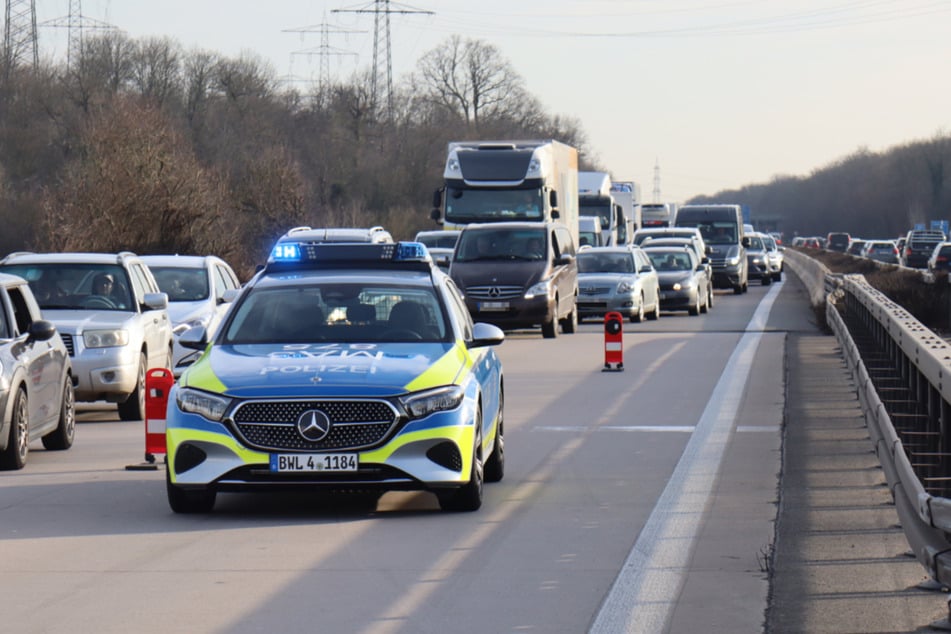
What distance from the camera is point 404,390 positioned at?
31.1 ft

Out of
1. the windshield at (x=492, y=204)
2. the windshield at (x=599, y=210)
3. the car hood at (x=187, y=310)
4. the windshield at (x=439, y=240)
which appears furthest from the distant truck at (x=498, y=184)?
the windshield at (x=599, y=210)

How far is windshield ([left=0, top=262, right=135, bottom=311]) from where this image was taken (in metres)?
16.9

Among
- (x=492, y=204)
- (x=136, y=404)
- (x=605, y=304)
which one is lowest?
(x=136, y=404)

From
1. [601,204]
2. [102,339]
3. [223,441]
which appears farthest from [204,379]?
[601,204]

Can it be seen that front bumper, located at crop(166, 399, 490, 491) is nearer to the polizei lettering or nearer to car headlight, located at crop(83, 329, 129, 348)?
the polizei lettering

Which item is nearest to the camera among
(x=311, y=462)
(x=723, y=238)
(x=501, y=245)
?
(x=311, y=462)

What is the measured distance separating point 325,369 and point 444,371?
2.28 ft

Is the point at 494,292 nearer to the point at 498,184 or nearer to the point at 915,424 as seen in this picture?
the point at 498,184

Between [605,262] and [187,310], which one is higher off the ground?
[605,262]

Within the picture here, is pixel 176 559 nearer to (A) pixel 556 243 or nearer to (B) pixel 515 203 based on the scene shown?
(A) pixel 556 243

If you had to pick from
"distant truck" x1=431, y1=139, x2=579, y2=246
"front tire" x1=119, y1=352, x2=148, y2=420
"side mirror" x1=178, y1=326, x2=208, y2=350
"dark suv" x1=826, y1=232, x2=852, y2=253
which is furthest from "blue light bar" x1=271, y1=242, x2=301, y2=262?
"dark suv" x1=826, y1=232, x2=852, y2=253

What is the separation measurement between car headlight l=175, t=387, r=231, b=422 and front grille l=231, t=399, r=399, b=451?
0.09 meters

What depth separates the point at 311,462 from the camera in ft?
30.7

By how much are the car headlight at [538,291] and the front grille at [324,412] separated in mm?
19603
